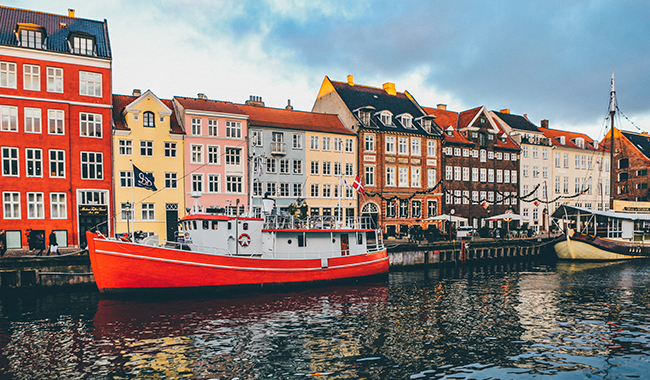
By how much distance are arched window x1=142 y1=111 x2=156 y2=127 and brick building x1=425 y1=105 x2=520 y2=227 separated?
3522 cm

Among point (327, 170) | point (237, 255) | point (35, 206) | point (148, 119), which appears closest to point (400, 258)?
point (327, 170)

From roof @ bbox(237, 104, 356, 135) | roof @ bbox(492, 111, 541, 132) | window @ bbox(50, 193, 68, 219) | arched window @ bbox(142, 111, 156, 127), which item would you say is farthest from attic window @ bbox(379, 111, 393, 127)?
window @ bbox(50, 193, 68, 219)

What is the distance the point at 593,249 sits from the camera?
4809 cm

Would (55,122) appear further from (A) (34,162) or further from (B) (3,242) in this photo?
(B) (3,242)

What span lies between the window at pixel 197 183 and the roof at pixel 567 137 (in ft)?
178

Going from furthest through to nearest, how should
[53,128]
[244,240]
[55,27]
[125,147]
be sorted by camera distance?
1. [125,147]
2. [55,27]
3. [53,128]
4. [244,240]

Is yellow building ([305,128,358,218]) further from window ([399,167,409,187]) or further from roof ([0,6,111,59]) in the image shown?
roof ([0,6,111,59])

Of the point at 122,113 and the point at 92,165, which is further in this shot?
the point at 122,113

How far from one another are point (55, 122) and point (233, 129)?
50.2 ft

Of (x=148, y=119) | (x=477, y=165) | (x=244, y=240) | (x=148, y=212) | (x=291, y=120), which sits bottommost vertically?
(x=244, y=240)

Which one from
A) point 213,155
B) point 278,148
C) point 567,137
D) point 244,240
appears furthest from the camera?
point 567,137

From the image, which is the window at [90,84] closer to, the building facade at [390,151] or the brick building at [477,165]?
the building facade at [390,151]

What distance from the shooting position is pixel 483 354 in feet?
57.5

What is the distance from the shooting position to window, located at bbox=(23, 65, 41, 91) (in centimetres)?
3844
